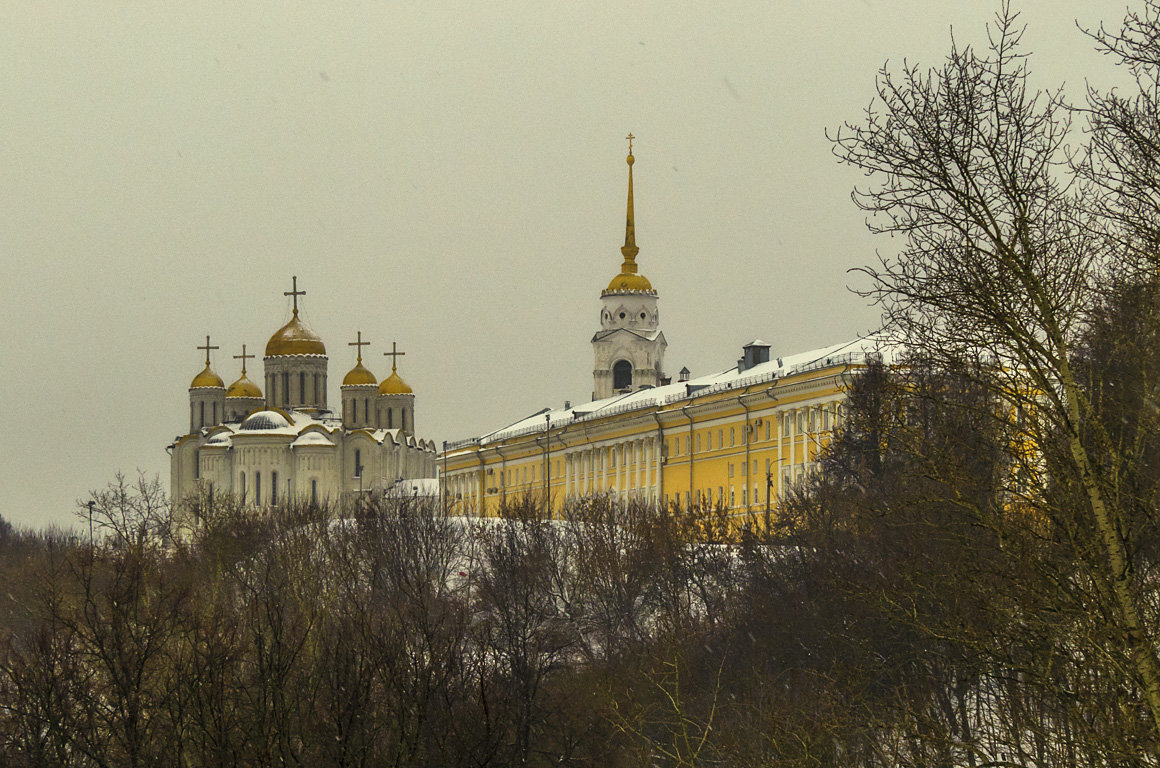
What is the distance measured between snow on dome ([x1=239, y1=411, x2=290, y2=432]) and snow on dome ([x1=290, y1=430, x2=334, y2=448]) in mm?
1918

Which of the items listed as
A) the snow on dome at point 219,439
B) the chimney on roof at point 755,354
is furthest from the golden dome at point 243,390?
the chimney on roof at point 755,354

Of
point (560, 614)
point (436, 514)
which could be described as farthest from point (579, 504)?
point (560, 614)

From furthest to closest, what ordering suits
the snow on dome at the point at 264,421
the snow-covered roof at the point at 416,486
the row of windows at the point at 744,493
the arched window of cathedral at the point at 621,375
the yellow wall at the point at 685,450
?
1. the snow on dome at the point at 264,421
2. the arched window of cathedral at the point at 621,375
3. the snow-covered roof at the point at 416,486
4. the yellow wall at the point at 685,450
5. the row of windows at the point at 744,493

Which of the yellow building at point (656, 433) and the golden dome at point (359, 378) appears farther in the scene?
the golden dome at point (359, 378)

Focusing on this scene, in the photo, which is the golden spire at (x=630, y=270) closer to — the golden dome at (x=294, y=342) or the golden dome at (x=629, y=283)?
the golden dome at (x=629, y=283)

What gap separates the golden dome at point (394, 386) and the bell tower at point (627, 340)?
21085 millimetres

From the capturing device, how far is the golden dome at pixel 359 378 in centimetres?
16512

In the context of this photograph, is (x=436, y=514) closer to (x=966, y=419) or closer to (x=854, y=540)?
(x=854, y=540)

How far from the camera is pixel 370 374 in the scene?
545ft

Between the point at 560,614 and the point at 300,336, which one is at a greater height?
the point at 300,336

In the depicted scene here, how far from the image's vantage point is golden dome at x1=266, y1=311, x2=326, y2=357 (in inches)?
6427

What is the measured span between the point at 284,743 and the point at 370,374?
13736cm

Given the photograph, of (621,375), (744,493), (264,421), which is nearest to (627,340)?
(621,375)

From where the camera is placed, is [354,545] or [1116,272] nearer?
[1116,272]
